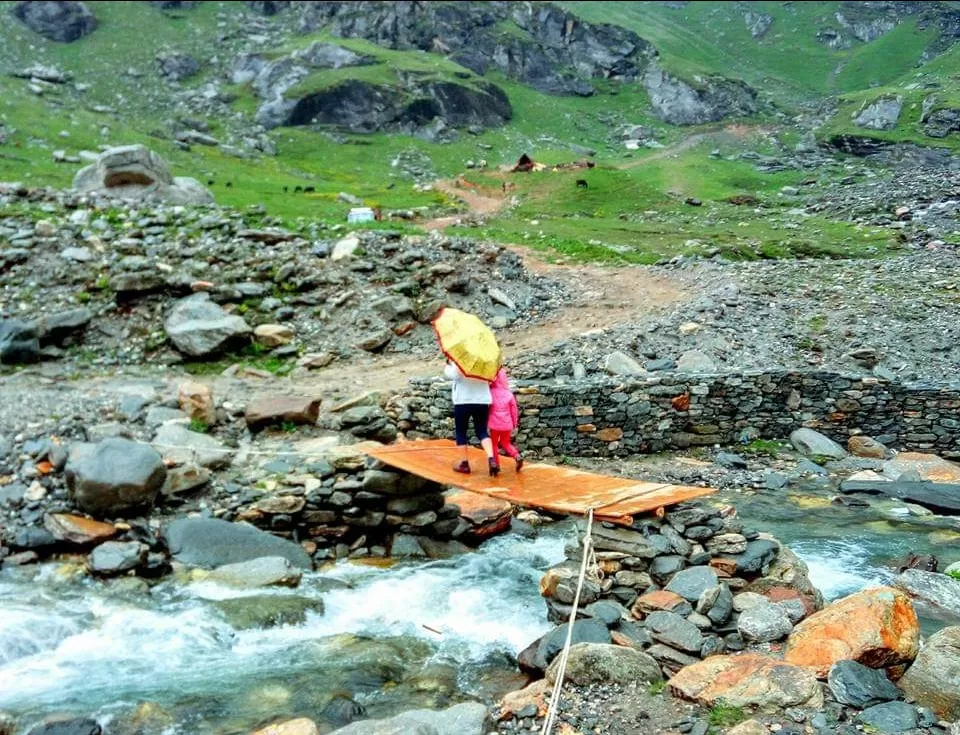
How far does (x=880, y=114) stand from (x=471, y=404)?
178ft

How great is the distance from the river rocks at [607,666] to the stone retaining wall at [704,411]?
786 cm

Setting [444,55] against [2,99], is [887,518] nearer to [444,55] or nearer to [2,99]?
[2,99]

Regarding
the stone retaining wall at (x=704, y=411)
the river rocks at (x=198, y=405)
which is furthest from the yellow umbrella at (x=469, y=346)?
the river rocks at (x=198, y=405)

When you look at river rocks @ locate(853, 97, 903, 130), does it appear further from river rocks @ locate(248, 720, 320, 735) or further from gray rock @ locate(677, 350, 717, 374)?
river rocks @ locate(248, 720, 320, 735)

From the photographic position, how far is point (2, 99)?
51.0 metres

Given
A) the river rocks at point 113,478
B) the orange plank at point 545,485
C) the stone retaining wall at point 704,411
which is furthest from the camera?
the stone retaining wall at point 704,411

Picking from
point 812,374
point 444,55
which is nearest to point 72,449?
point 812,374

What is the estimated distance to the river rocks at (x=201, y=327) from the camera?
16.6 m

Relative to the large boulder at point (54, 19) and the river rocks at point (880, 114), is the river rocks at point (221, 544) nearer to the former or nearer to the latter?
the river rocks at point (880, 114)

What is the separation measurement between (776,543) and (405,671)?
4.16m

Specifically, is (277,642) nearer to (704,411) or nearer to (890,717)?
(890,717)

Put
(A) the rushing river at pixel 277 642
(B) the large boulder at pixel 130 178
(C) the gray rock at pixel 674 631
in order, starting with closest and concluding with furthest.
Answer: (C) the gray rock at pixel 674 631, (A) the rushing river at pixel 277 642, (B) the large boulder at pixel 130 178

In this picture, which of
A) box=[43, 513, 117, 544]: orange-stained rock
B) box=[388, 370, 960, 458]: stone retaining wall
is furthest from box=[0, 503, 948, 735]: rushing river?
box=[388, 370, 960, 458]: stone retaining wall

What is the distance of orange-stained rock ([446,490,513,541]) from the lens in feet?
36.9
